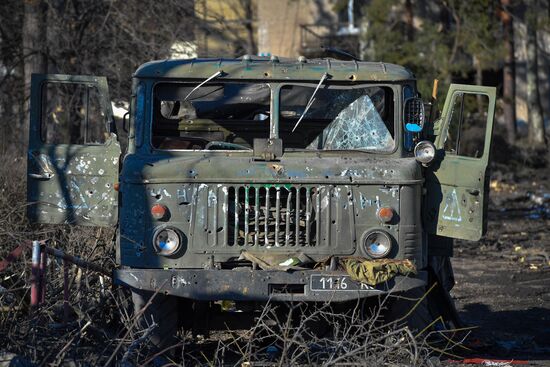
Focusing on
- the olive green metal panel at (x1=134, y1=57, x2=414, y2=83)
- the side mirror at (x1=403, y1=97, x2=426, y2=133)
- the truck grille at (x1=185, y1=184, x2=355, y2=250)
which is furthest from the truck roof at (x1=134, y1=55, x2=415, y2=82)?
the truck grille at (x1=185, y1=184, x2=355, y2=250)

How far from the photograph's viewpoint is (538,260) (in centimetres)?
1398

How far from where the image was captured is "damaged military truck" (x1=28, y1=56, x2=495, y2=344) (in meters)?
7.37

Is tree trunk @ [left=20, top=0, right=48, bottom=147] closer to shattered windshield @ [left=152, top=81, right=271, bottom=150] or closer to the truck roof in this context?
shattered windshield @ [left=152, top=81, right=271, bottom=150]

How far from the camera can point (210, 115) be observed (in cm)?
855

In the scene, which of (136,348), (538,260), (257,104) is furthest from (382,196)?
(538,260)

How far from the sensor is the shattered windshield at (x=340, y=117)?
8.05m

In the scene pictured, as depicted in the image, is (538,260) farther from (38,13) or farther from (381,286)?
(38,13)

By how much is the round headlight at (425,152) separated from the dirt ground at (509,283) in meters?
1.74

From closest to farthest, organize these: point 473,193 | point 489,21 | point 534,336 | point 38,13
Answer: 1. point 473,193
2. point 534,336
3. point 38,13
4. point 489,21

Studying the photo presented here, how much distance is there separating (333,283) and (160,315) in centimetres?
133

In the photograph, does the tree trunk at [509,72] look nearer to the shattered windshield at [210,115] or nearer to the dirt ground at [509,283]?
the dirt ground at [509,283]

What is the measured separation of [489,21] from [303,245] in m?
24.9

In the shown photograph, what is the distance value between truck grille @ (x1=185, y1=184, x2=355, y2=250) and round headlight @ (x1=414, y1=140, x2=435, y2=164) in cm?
69

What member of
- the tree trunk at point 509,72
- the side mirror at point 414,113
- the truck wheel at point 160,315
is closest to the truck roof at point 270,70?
the side mirror at point 414,113
